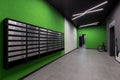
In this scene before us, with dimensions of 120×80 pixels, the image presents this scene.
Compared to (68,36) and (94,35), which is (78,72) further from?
(94,35)

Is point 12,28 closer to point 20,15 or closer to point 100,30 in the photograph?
point 20,15

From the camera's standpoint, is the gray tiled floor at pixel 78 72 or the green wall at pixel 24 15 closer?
the green wall at pixel 24 15

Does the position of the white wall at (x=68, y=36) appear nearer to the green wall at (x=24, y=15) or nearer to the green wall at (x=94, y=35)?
the green wall at (x=24, y=15)

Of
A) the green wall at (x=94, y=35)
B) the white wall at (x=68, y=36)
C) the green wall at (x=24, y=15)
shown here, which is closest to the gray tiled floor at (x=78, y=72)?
the green wall at (x=24, y=15)

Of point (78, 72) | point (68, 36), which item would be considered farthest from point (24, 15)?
point (68, 36)

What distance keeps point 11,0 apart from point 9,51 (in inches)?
54.1

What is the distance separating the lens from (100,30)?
13.0 meters

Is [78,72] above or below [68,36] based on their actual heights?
below

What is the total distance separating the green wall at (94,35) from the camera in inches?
505

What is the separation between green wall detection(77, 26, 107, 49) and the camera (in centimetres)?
1283

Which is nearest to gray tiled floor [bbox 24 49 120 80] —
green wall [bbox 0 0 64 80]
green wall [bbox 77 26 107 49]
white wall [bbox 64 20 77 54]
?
green wall [bbox 0 0 64 80]

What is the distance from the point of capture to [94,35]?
13.3m

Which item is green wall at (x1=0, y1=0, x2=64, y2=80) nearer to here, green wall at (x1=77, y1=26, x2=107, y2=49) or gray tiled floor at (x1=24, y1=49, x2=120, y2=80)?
gray tiled floor at (x1=24, y1=49, x2=120, y2=80)

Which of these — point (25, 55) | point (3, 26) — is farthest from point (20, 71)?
point (3, 26)
